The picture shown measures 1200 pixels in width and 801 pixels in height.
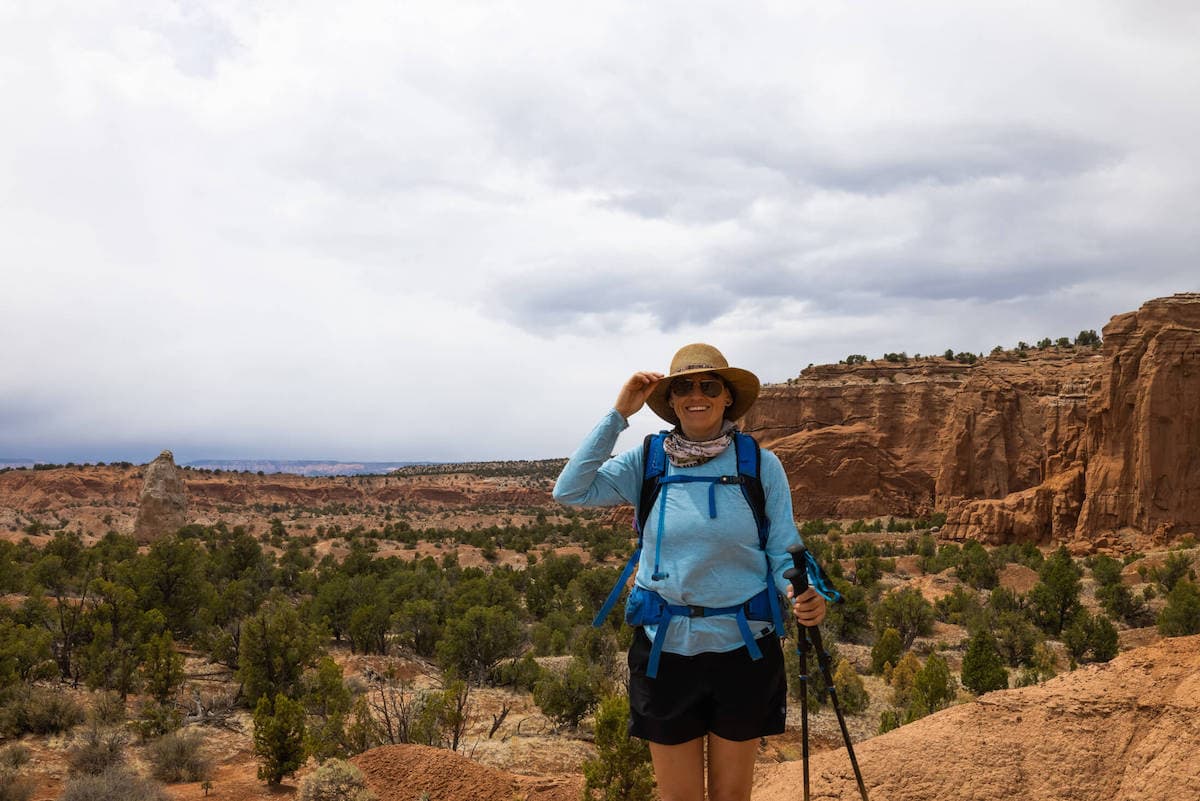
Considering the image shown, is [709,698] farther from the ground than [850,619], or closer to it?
farther from the ground

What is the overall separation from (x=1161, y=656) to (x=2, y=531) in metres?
45.0

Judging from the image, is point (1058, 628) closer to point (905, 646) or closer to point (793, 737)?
point (905, 646)

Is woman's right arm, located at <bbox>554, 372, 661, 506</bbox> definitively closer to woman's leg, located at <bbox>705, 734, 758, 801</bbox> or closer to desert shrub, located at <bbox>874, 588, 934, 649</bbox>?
woman's leg, located at <bbox>705, 734, 758, 801</bbox>

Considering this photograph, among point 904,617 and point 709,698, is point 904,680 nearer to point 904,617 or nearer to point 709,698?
point 904,617

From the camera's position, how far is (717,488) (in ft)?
8.68

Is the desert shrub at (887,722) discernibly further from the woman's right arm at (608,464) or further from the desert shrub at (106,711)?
the desert shrub at (106,711)

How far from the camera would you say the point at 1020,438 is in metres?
38.7

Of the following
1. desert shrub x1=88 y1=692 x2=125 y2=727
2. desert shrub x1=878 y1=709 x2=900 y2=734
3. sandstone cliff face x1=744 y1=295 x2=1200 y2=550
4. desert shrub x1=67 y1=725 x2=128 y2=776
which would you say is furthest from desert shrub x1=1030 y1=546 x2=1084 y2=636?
desert shrub x1=88 y1=692 x2=125 y2=727

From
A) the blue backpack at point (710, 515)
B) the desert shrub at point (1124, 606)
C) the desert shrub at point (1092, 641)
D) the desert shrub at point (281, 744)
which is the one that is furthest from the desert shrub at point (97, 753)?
the desert shrub at point (1124, 606)

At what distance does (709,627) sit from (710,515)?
403 millimetres

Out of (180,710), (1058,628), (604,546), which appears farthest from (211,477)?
(1058,628)

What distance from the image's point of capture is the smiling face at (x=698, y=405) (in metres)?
2.77

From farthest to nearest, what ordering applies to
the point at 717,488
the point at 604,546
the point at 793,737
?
the point at 604,546, the point at 793,737, the point at 717,488

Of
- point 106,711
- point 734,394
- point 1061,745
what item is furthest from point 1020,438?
point 734,394
